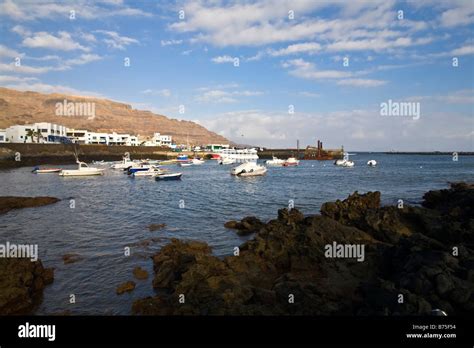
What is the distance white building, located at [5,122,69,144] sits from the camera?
109m

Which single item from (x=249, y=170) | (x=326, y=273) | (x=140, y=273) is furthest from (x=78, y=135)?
(x=326, y=273)

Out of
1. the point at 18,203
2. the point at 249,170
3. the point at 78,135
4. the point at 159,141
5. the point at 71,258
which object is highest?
the point at 78,135

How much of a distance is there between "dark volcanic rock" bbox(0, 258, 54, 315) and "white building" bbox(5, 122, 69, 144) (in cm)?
11993

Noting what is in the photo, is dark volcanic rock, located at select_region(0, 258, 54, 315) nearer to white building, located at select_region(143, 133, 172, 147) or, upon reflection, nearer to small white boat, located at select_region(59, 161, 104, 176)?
small white boat, located at select_region(59, 161, 104, 176)

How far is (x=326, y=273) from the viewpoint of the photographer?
12312mm

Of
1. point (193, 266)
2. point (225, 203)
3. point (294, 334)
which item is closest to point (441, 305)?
point (294, 334)

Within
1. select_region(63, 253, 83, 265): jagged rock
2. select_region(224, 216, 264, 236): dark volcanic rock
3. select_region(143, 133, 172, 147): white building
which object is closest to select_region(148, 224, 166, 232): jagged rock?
select_region(224, 216, 264, 236): dark volcanic rock

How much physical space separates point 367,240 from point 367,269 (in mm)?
3185

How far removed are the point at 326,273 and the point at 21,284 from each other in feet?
37.2

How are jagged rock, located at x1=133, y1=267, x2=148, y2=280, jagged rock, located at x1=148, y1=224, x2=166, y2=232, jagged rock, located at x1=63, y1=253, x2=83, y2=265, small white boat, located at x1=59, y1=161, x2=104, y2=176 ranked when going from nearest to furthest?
jagged rock, located at x1=133, y1=267, x2=148, y2=280 < jagged rock, located at x1=63, y1=253, x2=83, y2=265 < jagged rock, located at x1=148, y1=224, x2=166, y2=232 < small white boat, located at x1=59, y1=161, x2=104, y2=176

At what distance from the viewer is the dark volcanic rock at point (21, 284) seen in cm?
1055

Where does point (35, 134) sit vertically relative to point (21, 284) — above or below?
above

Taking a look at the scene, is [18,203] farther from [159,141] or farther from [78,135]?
[159,141]

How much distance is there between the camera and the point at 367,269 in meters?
12.5
